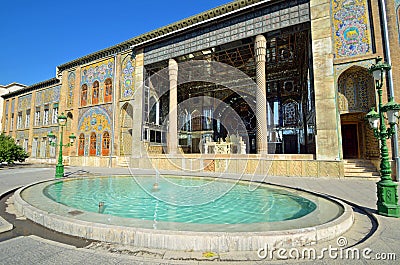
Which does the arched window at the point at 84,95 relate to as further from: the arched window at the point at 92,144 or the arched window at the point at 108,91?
the arched window at the point at 92,144

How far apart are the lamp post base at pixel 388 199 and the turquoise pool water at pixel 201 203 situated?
3.65 ft

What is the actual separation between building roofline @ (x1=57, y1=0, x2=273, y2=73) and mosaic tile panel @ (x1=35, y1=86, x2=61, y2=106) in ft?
8.13

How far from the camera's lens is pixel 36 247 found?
8.38 feet

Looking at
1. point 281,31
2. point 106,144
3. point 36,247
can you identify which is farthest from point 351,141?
point 106,144

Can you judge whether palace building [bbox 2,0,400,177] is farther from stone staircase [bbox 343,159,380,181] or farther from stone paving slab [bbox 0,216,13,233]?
stone paving slab [bbox 0,216,13,233]

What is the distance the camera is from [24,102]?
25094 millimetres

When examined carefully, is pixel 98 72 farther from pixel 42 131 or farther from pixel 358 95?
pixel 358 95

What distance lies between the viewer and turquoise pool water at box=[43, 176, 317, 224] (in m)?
4.00

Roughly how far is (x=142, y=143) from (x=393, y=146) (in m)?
13.2

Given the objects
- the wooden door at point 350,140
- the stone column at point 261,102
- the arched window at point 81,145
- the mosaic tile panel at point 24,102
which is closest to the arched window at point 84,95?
the arched window at point 81,145

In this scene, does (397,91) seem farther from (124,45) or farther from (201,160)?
(124,45)

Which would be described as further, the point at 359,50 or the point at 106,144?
the point at 106,144

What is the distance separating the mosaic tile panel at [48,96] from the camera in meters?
21.4

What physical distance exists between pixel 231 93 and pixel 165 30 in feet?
30.7
